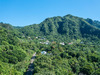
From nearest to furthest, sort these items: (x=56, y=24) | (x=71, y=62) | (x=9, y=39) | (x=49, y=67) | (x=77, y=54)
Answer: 1. (x=49, y=67)
2. (x=71, y=62)
3. (x=77, y=54)
4. (x=9, y=39)
5. (x=56, y=24)

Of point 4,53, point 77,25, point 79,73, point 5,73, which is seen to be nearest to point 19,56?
point 4,53

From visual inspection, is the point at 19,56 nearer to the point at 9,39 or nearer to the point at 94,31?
the point at 9,39

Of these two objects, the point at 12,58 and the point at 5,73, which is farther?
the point at 12,58

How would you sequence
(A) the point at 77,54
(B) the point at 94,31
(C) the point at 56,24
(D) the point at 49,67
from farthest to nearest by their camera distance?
(C) the point at 56,24 < (B) the point at 94,31 < (A) the point at 77,54 < (D) the point at 49,67

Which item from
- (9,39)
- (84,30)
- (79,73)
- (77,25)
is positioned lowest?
(79,73)

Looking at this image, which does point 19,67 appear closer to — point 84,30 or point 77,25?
point 84,30

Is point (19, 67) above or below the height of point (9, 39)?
below

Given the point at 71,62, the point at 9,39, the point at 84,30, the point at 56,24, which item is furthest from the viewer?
the point at 56,24

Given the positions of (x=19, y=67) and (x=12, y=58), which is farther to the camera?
(x=12, y=58)

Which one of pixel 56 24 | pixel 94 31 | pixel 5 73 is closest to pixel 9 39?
pixel 5 73
